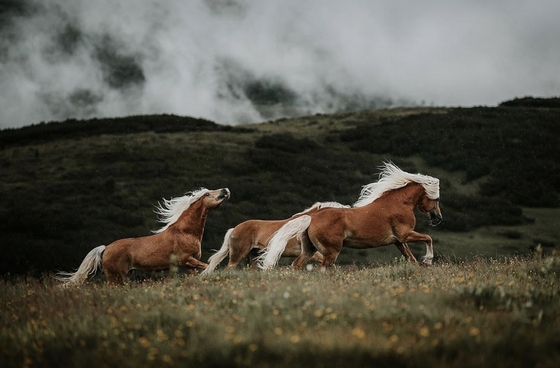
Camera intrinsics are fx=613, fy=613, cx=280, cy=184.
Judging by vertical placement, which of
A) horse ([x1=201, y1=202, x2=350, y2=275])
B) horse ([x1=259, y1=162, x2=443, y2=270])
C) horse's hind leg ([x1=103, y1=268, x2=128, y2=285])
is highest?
horse ([x1=259, y1=162, x2=443, y2=270])

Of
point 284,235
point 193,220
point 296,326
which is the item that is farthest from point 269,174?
point 296,326

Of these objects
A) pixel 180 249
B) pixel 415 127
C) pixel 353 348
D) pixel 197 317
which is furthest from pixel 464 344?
pixel 415 127

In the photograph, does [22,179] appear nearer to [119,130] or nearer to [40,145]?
[40,145]

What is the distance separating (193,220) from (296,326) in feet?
23.5

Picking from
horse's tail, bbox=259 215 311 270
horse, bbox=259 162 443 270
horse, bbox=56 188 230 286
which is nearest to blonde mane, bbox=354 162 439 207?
horse, bbox=259 162 443 270

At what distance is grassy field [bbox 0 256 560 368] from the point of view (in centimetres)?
530

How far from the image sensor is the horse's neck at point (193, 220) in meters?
12.7

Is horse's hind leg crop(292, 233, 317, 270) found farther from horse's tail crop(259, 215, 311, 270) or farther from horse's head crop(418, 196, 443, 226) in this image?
horse's head crop(418, 196, 443, 226)

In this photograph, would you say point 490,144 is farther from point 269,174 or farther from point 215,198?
point 215,198

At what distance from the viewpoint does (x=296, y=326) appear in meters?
5.93

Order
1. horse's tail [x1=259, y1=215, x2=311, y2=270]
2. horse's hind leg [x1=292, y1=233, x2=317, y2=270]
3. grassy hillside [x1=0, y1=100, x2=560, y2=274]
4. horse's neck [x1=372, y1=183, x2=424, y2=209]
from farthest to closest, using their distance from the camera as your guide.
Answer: grassy hillside [x1=0, y1=100, x2=560, y2=274]
horse's neck [x1=372, y1=183, x2=424, y2=209]
horse's hind leg [x1=292, y1=233, x2=317, y2=270]
horse's tail [x1=259, y1=215, x2=311, y2=270]

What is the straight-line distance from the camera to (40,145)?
143 feet

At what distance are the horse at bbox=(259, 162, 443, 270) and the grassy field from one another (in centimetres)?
302

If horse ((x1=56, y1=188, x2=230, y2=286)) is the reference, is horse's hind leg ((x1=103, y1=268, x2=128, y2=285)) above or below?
below
